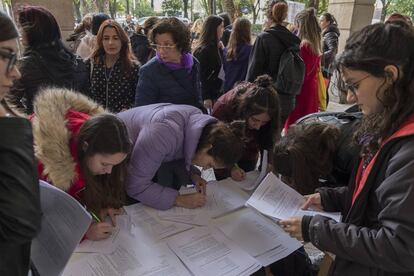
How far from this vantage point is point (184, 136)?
1.60 metres

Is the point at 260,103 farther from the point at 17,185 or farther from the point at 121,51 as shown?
the point at 17,185

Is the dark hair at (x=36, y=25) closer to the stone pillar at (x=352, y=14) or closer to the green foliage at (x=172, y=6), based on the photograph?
the stone pillar at (x=352, y=14)

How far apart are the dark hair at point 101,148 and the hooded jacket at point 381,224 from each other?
0.71 metres

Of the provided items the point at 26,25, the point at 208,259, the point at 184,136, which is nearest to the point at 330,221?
the point at 208,259

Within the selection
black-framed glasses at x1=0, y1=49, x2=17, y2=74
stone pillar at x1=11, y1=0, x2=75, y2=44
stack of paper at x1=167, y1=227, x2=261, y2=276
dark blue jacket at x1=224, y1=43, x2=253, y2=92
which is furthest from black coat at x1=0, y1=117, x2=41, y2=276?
stone pillar at x1=11, y1=0, x2=75, y2=44

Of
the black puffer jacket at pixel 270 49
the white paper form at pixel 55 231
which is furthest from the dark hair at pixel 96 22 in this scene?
the white paper form at pixel 55 231

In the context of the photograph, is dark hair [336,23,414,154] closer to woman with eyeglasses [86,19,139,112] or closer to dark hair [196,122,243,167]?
dark hair [196,122,243,167]

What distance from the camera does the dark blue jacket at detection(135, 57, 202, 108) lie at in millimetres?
2230

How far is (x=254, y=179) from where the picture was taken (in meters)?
1.87

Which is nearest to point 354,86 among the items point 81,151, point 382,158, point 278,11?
point 382,158

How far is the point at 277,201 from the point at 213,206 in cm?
29

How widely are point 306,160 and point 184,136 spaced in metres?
0.61

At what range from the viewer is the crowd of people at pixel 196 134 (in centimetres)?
79

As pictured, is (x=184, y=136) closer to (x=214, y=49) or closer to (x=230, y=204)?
(x=230, y=204)
